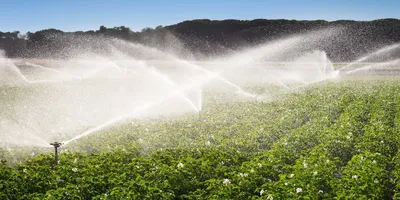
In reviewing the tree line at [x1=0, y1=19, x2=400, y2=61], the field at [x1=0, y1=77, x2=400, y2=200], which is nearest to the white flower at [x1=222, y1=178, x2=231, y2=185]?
the field at [x1=0, y1=77, x2=400, y2=200]

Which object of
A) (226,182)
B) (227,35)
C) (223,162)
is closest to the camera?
(226,182)

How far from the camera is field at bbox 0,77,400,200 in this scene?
7250 millimetres

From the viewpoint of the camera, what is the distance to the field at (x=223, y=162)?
725 cm

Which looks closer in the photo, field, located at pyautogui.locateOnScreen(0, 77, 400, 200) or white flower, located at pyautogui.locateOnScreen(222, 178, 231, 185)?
field, located at pyautogui.locateOnScreen(0, 77, 400, 200)

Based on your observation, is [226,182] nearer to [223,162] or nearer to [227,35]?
[223,162]

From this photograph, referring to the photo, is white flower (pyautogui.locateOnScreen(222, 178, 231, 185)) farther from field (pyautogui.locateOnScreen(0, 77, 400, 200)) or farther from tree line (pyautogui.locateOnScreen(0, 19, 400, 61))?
tree line (pyautogui.locateOnScreen(0, 19, 400, 61))

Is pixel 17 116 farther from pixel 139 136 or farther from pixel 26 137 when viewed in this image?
pixel 139 136

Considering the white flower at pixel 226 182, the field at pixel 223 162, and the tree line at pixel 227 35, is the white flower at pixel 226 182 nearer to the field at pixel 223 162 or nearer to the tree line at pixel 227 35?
the field at pixel 223 162

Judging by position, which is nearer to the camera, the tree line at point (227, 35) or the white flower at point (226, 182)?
the white flower at point (226, 182)

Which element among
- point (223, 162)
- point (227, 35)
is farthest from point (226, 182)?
point (227, 35)

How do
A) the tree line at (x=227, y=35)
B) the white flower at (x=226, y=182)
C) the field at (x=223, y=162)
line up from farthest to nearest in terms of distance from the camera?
the tree line at (x=227, y=35)
the white flower at (x=226, y=182)
the field at (x=223, y=162)

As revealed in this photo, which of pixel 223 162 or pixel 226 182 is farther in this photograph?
pixel 223 162

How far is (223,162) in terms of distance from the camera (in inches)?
368

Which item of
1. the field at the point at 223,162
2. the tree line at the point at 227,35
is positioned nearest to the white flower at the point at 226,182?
the field at the point at 223,162
